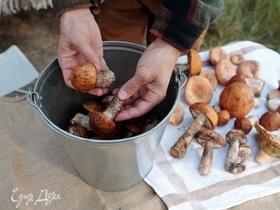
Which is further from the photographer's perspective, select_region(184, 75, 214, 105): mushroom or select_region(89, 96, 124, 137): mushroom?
select_region(184, 75, 214, 105): mushroom

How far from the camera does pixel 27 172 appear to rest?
1.23 m

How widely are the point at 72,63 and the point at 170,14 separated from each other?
0.32 metres

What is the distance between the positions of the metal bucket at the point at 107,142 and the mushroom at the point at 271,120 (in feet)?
1.16

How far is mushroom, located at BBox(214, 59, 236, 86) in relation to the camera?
1450 millimetres

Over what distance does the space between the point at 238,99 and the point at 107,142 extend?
21.7 inches

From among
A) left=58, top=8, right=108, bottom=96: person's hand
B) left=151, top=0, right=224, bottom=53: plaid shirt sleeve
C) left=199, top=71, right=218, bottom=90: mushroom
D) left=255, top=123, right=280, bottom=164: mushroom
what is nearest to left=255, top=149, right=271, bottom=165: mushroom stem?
left=255, top=123, right=280, bottom=164: mushroom

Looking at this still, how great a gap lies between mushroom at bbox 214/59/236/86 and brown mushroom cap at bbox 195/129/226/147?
0.95 feet

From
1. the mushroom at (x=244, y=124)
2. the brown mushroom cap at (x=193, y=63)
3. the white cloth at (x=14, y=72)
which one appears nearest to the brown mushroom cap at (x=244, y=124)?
the mushroom at (x=244, y=124)

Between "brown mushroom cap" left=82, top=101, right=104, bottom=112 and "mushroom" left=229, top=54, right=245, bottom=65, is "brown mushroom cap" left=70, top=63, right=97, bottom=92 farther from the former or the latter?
"mushroom" left=229, top=54, right=245, bottom=65

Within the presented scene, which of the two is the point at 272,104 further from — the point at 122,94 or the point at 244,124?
the point at 122,94

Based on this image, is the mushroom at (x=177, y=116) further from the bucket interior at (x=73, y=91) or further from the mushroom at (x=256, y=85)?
the mushroom at (x=256, y=85)

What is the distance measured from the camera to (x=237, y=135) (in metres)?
1.24

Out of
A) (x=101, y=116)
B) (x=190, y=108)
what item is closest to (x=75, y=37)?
(x=101, y=116)

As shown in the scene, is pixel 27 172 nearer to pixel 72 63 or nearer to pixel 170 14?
pixel 72 63
